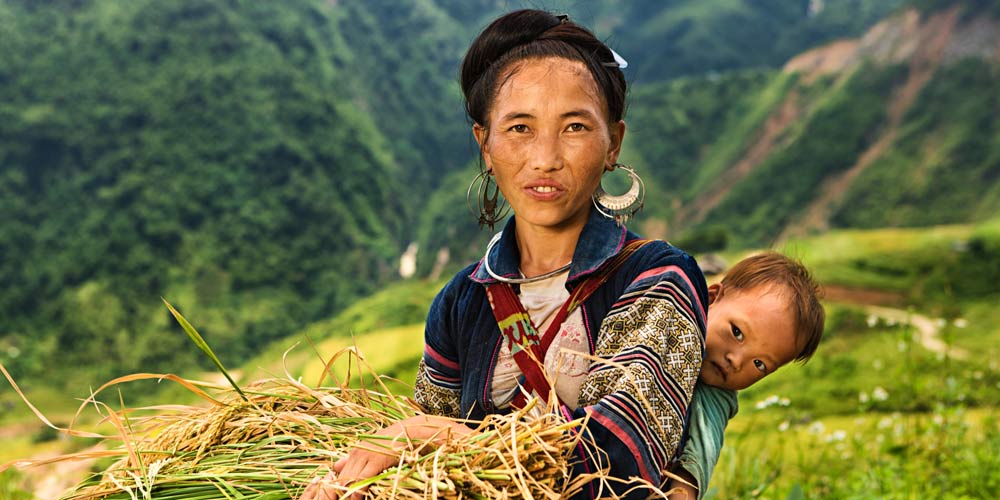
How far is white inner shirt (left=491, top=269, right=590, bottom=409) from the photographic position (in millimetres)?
1643

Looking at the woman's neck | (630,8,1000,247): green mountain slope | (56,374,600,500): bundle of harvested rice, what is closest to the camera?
(56,374,600,500): bundle of harvested rice

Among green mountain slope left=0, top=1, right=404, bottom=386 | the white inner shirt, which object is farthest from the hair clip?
green mountain slope left=0, top=1, right=404, bottom=386

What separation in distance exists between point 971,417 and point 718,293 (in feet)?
14.8

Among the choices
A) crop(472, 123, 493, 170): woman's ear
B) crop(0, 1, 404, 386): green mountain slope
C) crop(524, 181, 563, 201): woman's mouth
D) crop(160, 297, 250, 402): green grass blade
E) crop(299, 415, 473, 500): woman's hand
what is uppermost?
crop(0, 1, 404, 386): green mountain slope

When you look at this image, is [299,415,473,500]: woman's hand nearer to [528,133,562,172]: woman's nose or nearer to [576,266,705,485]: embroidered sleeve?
[576,266,705,485]: embroidered sleeve

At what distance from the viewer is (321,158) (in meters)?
37.2

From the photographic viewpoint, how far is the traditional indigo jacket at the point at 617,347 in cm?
143

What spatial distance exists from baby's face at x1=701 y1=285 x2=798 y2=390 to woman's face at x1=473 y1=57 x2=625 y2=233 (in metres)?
0.44

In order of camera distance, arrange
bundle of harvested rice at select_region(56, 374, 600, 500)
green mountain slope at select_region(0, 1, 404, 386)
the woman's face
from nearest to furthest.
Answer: bundle of harvested rice at select_region(56, 374, 600, 500) < the woman's face < green mountain slope at select_region(0, 1, 404, 386)

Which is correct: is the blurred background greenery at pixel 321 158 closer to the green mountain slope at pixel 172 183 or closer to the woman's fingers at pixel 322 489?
the green mountain slope at pixel 172 183

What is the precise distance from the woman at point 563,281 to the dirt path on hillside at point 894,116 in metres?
25.4

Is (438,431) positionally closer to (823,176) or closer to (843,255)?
(843,255)

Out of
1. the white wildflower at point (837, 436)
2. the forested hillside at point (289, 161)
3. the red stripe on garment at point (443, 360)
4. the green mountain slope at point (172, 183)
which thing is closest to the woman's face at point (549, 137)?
the red stripe on garment at point (443, 360)

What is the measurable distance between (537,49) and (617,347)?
614 mm
